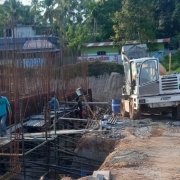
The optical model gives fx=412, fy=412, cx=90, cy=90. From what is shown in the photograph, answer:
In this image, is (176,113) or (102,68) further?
(102,68)

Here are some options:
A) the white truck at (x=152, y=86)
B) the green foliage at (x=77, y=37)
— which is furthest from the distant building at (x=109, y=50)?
the white truck at (x=152, y=86)

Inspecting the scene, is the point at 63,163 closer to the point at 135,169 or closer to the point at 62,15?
the point at 135,169

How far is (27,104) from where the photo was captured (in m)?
14.9

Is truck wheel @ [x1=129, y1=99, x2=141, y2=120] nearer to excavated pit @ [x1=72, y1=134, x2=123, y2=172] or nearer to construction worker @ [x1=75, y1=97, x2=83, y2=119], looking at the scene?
construction worker @ [x1=75, y1=97, x2=83, y2=119]

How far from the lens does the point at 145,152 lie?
1000 cm

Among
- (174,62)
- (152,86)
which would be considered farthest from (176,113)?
(174,62)

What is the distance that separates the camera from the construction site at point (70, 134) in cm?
901

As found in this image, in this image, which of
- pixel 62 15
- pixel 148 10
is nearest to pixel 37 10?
pixel 62 15

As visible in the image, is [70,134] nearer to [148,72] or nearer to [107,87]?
[148,72]

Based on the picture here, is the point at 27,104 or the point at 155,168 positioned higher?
the point at 27,104

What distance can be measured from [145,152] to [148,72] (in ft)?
18.0

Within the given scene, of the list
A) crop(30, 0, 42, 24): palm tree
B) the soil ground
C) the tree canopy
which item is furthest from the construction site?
crop(30, 0, 42, 24): palm tree

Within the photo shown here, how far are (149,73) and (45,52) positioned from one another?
4.29 m

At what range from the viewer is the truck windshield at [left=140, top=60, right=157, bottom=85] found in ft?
48.9
